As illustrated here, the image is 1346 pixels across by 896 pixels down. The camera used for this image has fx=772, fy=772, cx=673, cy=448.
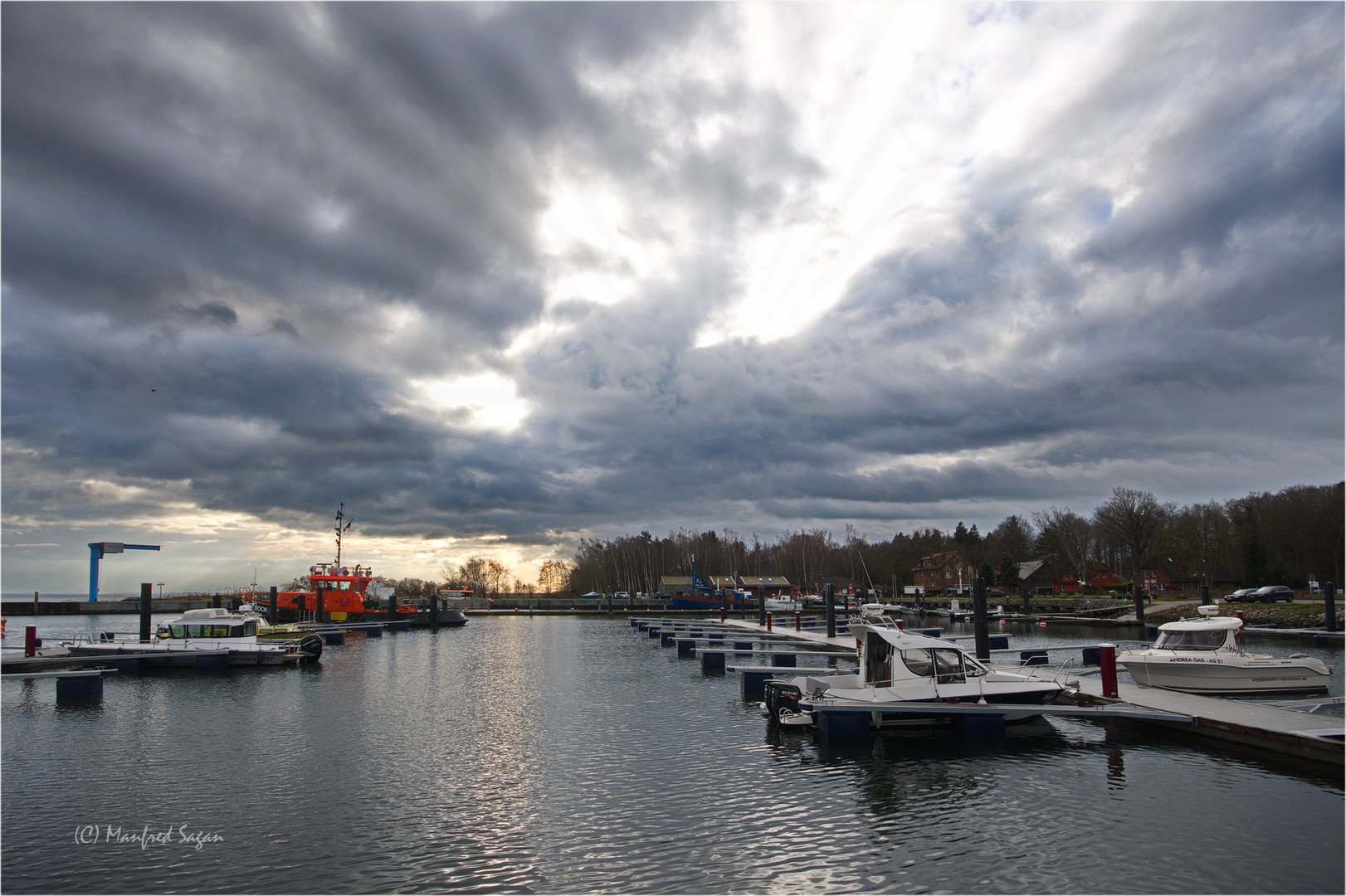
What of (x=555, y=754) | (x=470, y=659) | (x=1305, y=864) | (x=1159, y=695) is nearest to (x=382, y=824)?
(x=555, y=754)

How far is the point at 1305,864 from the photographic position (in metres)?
11.6

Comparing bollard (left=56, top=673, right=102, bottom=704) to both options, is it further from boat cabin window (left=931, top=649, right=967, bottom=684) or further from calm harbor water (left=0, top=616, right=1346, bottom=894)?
boat cabin window (left=931, top=649, right=967, bottom=684)

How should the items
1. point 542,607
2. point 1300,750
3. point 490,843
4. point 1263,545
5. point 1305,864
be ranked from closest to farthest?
point 1305,864 < point 490,843 < point 1300,750 < point 1263,545 < point 542,607

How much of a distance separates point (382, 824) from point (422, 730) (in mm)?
9009

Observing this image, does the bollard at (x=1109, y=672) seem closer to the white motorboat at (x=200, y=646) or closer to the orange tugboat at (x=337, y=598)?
the white motorboat at (x=200, y=646)

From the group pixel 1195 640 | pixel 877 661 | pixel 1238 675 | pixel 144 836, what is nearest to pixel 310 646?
pixel 144 836

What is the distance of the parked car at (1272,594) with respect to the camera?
212 ft

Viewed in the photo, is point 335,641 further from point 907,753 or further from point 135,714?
point 907,753

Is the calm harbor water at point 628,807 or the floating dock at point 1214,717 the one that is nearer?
the calm harbor water at point 628,807

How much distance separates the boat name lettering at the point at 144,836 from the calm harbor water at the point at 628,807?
0.19ft

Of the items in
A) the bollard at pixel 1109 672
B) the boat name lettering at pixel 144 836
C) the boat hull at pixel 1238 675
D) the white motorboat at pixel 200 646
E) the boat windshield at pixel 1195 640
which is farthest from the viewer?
the white motorboat at pixel 200 646

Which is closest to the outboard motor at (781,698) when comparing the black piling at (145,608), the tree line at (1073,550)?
the black piling at (145,608)

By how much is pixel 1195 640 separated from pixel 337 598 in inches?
2513

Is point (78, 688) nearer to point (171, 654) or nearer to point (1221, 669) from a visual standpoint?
point (171, 654)
